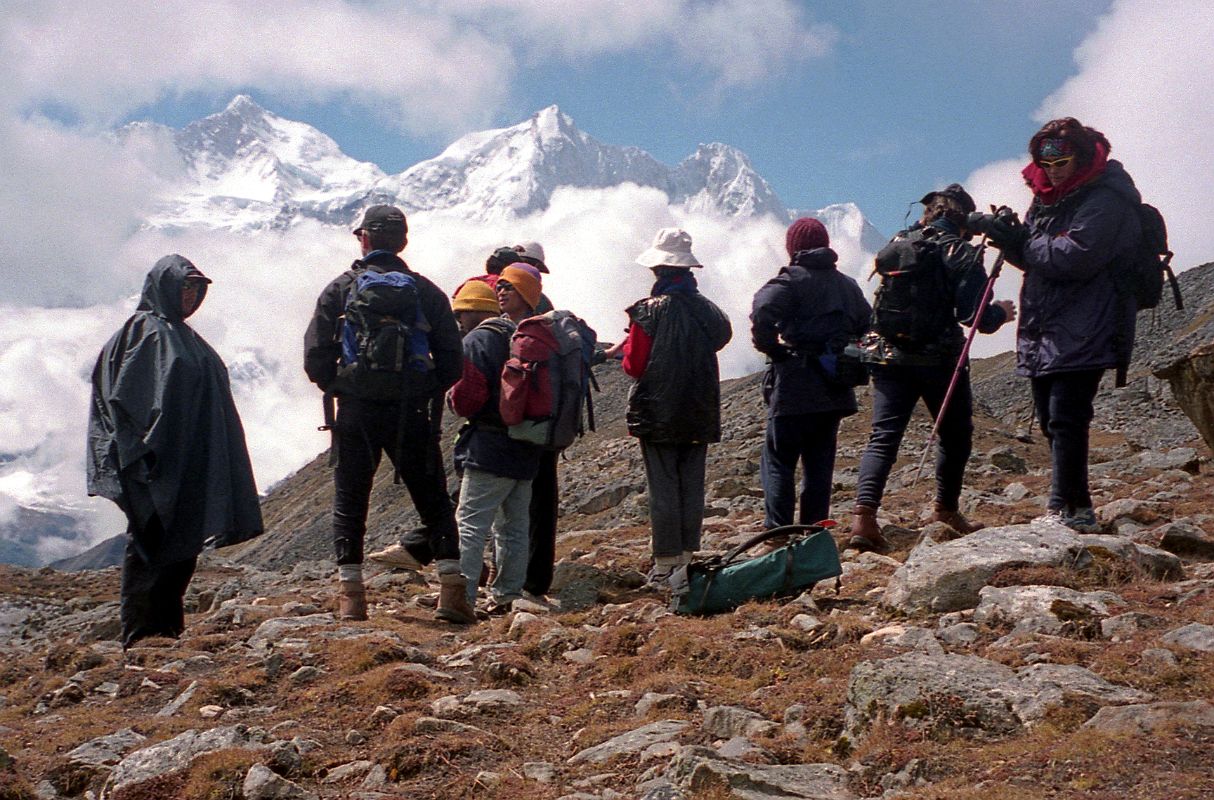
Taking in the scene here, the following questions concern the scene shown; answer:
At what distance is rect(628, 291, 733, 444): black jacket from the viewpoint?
8.18m

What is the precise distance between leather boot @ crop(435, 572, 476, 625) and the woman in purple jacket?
4080 millimetres

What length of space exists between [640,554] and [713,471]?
11.5m

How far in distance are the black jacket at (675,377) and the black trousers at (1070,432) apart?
7.68 feet

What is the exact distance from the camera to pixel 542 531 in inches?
356

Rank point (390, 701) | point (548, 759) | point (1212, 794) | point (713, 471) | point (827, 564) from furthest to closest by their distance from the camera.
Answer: point (713, 471) → point (827, 564) → point (390, 701) → point (548, 759) → point (1212, 794)

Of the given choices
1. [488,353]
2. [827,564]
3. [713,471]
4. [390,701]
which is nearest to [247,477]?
[488,353]

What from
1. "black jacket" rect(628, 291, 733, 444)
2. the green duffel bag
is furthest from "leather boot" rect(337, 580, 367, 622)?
the green duffel bag

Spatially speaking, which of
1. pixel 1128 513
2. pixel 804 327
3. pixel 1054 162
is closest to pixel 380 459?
pixel 804 327

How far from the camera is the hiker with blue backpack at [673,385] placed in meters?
8.20

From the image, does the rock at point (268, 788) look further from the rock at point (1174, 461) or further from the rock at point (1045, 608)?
the rock at point (1174, 461)

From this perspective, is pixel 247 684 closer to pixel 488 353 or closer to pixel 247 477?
pixel 247 477

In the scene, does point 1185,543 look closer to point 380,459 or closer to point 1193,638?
point 1193,638

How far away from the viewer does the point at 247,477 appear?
8.37 meters

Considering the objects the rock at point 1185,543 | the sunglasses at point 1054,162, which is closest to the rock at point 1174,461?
the rock at point 1185,543
